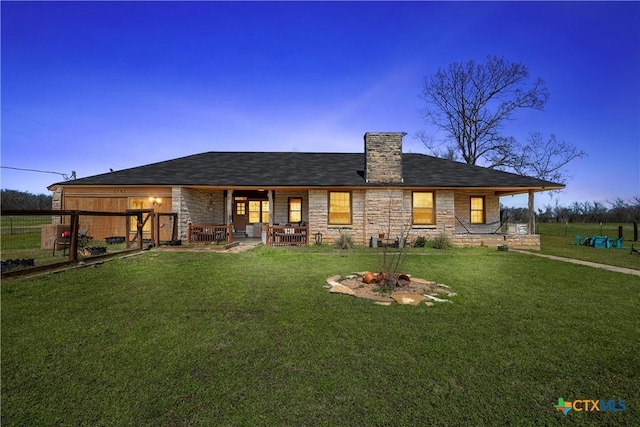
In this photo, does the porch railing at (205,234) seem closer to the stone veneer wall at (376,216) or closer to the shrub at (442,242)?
the stone veneer wall at (376,216)

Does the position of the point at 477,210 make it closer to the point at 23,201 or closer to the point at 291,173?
the point at 291,173

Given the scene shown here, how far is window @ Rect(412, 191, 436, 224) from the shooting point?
15.1 meters

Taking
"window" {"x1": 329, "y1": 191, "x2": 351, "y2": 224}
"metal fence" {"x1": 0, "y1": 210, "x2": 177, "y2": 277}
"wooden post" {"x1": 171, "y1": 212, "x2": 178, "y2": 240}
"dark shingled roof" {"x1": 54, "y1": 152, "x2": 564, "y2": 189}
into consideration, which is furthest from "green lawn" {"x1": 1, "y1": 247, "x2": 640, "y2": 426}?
"dark shingled roof" {"x1": 54, "y1": 152, "x2": 564, "y2": 189}

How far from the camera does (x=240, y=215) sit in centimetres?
1886

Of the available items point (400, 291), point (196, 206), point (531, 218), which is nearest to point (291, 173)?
point (196, 206)

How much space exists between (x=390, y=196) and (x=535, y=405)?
12625mm

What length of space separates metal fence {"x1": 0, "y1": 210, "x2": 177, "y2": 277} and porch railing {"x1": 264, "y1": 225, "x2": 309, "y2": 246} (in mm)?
5023

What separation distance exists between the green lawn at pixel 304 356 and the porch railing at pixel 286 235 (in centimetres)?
778

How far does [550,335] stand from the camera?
3.78m

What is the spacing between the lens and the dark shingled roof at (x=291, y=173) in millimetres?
14680

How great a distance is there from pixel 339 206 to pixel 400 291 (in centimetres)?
958

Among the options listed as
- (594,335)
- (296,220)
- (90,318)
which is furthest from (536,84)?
(90,318)

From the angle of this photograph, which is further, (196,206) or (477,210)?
(477,210)

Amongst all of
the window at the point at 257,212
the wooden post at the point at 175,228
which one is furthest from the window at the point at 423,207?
the wooden post at the point at 175,228
